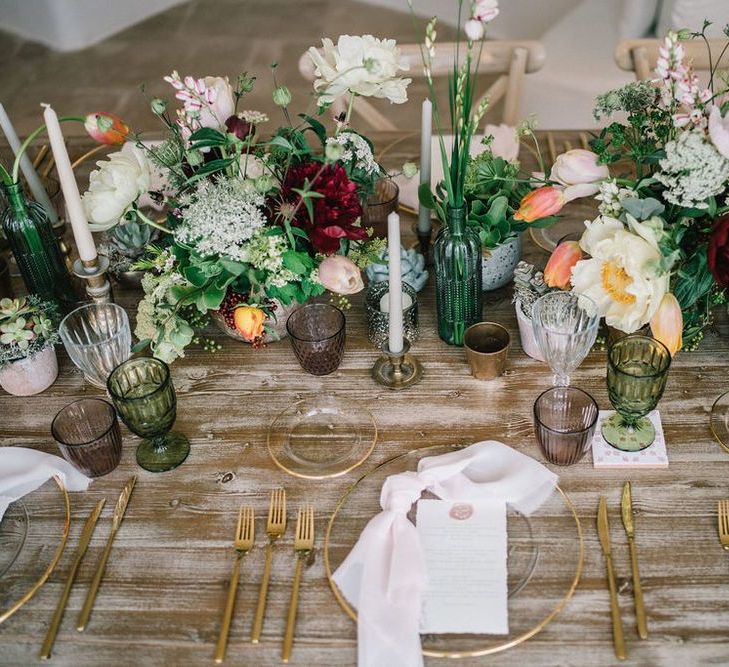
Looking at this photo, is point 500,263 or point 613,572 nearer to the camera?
point 613,572

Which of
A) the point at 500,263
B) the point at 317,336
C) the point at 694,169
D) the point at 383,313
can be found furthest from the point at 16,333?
the point at 694,169

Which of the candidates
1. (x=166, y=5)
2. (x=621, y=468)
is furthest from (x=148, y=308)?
(x=166, y=5)

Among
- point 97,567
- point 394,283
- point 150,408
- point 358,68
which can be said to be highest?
point 358,68

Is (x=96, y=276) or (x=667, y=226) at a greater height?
(x=667, y=226)

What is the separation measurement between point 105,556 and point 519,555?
0.55 m

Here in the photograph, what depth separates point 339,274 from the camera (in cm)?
122

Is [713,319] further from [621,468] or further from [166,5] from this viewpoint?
[166,5]

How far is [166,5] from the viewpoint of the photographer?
4828mm

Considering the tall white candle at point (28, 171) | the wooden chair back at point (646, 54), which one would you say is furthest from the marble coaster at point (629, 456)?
the wooden chair back at point (646, 54)

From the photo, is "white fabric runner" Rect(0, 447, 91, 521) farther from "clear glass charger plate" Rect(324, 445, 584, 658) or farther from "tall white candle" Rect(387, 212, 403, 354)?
"tall white candle" Rect(387, 212, 403, 354)

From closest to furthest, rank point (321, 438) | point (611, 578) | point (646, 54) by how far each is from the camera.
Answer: point (611, 578)
point (321, 438)
point (646, 54)

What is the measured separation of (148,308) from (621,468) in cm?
76

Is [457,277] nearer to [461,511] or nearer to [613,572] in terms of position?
[461,511]

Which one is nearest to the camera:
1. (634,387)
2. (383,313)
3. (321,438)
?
(634,387)
